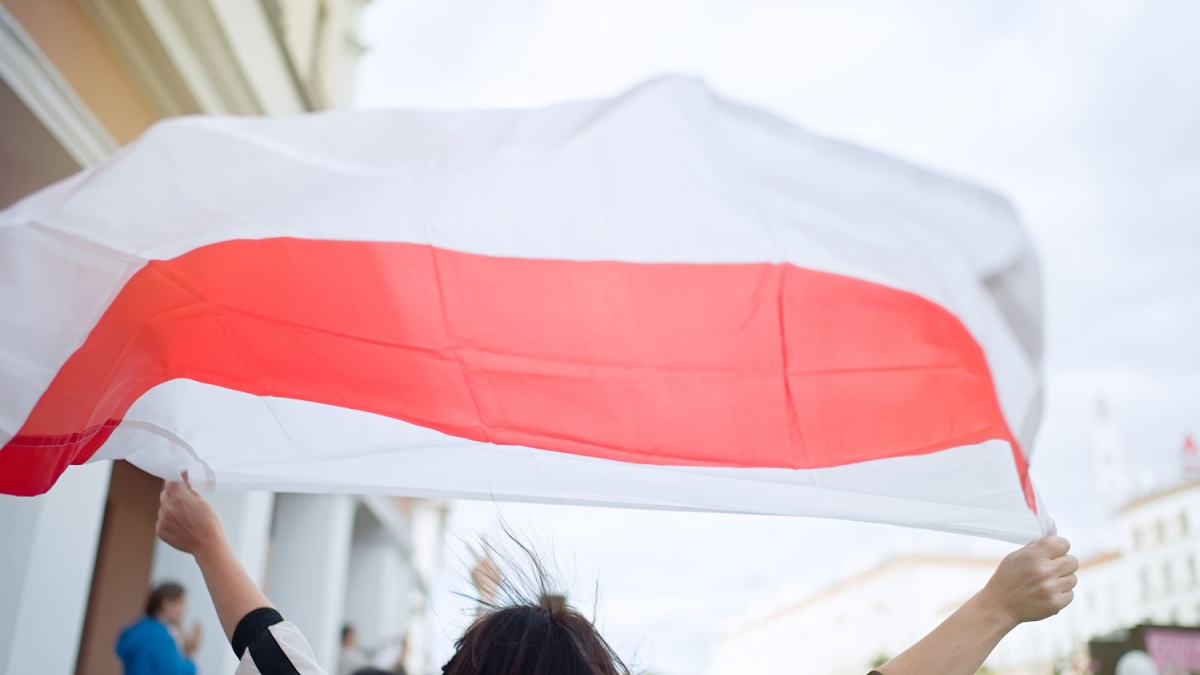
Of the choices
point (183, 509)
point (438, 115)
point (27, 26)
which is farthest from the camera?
point (27, 26)

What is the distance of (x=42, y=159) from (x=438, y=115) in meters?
3.39

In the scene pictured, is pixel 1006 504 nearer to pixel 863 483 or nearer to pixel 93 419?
pixel 863 483

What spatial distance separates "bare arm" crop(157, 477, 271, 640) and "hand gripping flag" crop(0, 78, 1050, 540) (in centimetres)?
39

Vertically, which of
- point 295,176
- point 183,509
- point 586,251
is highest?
point 295,176

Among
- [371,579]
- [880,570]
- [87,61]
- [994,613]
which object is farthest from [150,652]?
[880,570]

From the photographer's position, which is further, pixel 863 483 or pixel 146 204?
pixel 146 204

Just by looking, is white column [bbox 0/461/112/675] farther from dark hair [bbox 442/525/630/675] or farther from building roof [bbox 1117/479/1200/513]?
building roof [bbox 1117/479/1200/513]

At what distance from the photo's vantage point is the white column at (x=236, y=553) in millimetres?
7941

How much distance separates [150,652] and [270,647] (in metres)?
4.65

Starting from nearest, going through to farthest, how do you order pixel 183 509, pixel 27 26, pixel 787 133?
pixel 183 509
pixel 787 133
pixel 27 26

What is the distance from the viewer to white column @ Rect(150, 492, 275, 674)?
313 inches

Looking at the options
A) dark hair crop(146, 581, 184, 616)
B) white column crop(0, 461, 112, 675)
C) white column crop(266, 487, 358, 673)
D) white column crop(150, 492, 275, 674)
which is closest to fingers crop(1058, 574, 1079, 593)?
white column crop(0, 461, 112, 675)

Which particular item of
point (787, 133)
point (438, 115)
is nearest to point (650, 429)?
point (787, 133)

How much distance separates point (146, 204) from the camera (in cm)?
311
